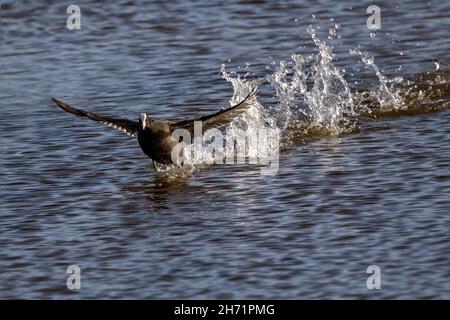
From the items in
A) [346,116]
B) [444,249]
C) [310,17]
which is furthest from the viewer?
[310,17]

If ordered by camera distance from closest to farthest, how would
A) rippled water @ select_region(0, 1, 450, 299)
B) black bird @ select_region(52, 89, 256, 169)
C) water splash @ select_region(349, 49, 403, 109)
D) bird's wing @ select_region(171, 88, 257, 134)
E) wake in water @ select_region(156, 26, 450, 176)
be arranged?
rippled water @ select_region(0, 1, 450, 299) < bird's wing @ select_region(171, 88, 257, 134) < black bird @ select_region(52, 89, 256, 169) < wake in water @ select_region(156, 26, 450, 176) < water splash @ select_region(349, 49, 403, 109)

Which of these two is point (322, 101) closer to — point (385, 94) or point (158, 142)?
point (385, 94)

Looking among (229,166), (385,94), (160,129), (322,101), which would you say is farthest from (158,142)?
(385,94)

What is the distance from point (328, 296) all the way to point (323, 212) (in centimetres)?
144

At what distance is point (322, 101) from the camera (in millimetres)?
10625

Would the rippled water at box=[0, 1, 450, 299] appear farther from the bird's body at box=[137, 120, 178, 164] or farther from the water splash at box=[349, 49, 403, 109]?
the bird's body at box=[137, 120, 178, 164]

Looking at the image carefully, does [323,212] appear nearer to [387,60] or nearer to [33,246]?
[33,246]

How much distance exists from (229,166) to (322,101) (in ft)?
4.43

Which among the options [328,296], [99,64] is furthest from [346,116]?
[328,296]

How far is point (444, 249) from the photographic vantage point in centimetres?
750

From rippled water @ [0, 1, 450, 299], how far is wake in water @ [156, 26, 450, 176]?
0.08 ft

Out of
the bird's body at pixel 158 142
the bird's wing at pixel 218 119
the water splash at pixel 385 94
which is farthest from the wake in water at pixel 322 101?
the bird's wing at pixel 218 119

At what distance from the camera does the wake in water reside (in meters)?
10.3

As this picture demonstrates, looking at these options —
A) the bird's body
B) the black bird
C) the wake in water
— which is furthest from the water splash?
the bird's body
